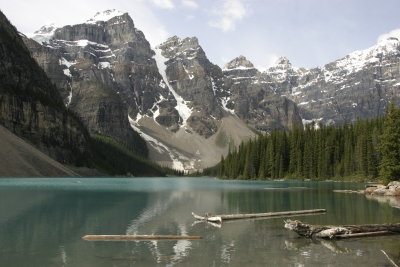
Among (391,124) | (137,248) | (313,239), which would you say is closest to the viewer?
(137,248)

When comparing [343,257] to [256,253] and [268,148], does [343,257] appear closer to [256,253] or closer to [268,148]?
[256,253]

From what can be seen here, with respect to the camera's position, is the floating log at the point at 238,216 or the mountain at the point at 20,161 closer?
the floating log at the point at 238,216

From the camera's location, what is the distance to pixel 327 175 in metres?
143

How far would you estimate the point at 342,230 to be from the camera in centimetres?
2841

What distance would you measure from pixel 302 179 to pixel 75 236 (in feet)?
416

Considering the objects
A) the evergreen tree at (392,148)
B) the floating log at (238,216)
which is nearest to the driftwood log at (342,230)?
the floating log at (238,216)

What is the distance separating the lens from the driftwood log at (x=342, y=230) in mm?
28312

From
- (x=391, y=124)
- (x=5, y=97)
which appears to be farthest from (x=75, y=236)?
(x=5, y=97)

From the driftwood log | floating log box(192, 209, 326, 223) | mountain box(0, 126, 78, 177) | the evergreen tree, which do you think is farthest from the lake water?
mountain box(0, 126, 78, 177)

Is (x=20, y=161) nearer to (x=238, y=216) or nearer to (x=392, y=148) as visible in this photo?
(x=392, y=148)

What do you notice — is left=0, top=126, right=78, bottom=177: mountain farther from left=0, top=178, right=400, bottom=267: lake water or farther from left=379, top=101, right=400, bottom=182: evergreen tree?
left=379, top=101, right=400, bottom=182: evergreen tree

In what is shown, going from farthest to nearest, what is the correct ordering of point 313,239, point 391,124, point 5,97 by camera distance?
point 5,97 → point 391,124 → point 313,239

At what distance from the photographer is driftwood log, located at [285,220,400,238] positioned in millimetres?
28312

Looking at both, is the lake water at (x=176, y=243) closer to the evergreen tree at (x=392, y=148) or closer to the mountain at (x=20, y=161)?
the evergreen tree at (x=392, y=148)
